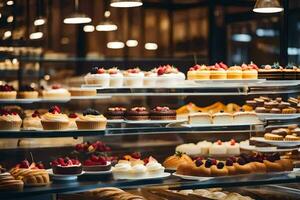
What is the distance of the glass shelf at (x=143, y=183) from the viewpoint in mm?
4344

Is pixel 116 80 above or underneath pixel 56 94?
above

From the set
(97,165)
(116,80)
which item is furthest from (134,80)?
(97,165)

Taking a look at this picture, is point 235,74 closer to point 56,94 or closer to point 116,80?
point 116,80

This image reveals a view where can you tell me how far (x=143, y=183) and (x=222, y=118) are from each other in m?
1.42

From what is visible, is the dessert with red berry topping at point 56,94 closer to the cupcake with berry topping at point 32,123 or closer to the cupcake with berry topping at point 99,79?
the cupcake with berry topping at point 99,79

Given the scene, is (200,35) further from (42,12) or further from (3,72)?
(3,72)

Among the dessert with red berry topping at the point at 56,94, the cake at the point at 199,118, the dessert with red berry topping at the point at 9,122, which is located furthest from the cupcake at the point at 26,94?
the cake at the point at 199,118

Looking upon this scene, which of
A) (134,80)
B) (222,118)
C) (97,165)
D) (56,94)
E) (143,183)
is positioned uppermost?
(134,80)

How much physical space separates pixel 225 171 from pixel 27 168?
5.25 ft

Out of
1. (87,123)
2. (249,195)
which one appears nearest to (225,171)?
(249,195)

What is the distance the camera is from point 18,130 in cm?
490

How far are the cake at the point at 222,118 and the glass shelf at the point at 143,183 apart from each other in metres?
0.82

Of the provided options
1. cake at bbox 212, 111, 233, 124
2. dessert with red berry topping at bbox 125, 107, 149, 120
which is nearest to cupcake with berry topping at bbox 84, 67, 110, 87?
dessert with red berry topping at bbox 125, 107, 149, 120

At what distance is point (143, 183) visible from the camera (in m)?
4.69
